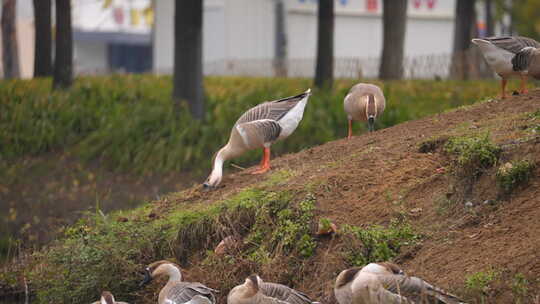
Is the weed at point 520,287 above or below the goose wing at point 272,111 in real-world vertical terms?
below

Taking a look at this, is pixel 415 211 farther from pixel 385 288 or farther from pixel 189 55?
pixel 189 55

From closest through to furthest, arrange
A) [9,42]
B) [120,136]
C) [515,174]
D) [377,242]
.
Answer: [515,174]
[377,242]
[120,136]
[9,42]

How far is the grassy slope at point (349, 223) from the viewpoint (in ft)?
25.2

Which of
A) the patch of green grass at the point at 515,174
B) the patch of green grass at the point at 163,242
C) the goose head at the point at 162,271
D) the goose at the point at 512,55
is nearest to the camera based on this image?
the patch of green grass at the point at 515,174

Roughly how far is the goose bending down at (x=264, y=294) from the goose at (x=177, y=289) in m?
0.47

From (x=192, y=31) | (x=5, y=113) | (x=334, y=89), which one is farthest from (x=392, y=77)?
(x=5, y=113)

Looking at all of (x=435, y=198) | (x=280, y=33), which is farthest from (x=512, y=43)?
(x=280, y=33)

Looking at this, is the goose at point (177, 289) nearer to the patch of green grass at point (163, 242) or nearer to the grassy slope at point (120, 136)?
the patch of green grass at point (163, 242)

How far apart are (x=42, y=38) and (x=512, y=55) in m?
13.4

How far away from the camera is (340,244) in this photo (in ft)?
27.9

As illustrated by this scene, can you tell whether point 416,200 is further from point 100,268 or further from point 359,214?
point 100,268

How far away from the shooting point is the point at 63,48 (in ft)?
64.5

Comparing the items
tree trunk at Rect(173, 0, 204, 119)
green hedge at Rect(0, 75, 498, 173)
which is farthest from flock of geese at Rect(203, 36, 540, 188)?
tree trunk at Rect(173, 0, 204, 119)

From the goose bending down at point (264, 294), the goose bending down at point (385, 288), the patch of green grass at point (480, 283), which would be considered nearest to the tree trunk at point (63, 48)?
the goose bending down at point (264, 294)
